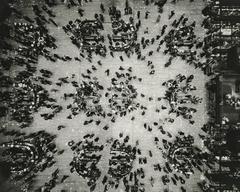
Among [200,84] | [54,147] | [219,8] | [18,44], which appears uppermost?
[219,8]

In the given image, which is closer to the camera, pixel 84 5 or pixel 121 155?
pixel 121 155

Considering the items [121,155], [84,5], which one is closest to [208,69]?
[121,155]

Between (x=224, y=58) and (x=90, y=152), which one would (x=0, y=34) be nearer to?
(x=90, y=152)

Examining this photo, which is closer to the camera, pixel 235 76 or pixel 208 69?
pixel 235 76

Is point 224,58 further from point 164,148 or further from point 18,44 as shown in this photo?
point 18,44

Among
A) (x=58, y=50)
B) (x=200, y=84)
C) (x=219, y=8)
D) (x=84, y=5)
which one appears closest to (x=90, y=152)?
(x=58, y=50)

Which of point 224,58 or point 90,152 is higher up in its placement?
point 224,58
